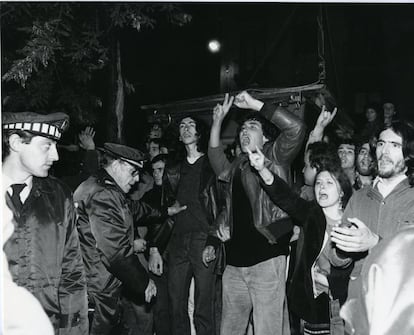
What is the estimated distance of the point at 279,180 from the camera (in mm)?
3727

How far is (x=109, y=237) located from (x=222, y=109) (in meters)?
1.13

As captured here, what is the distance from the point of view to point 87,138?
4148mm

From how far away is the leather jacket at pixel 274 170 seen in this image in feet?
12.9

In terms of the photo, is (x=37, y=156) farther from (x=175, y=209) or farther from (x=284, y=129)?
(x=284, y=129)

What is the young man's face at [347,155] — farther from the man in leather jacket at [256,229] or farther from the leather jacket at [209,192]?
the leather jacket at [209,192]

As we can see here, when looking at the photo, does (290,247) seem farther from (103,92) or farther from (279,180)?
(103,92)

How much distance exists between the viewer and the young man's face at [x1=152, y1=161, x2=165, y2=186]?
15.0ft

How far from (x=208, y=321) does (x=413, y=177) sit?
1.70 meters

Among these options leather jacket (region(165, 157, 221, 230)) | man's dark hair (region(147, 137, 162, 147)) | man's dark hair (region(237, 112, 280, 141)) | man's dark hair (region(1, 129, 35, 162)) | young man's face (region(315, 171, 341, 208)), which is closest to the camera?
man's dark hair (region(1, 129, 35, 162))

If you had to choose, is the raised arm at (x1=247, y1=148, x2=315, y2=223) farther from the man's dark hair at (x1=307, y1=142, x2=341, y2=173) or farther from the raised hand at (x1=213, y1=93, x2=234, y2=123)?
the raised hand at (x1=213, y1=93, x2=234, y2=123)

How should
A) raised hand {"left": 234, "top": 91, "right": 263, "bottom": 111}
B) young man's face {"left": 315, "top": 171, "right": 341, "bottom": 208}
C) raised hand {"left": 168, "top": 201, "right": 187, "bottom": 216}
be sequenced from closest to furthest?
young man's face {"left": 315, "top": 171, "right": 341, "bottom": 208}, raised hand {"left": 234, "top": 91, "right": 263, "bottom": 111}, raised hand {"left": 168, "top": 201, "right": 187, "bottom": 216}

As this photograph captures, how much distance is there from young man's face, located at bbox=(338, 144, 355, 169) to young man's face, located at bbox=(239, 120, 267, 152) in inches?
22.9

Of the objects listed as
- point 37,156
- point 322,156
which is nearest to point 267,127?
point 322,156

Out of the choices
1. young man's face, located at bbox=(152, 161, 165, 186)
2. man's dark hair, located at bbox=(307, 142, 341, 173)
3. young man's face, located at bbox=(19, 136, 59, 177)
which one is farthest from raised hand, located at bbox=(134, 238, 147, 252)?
man's dark hair, located at bbox=(307, 142, 341, 173)
